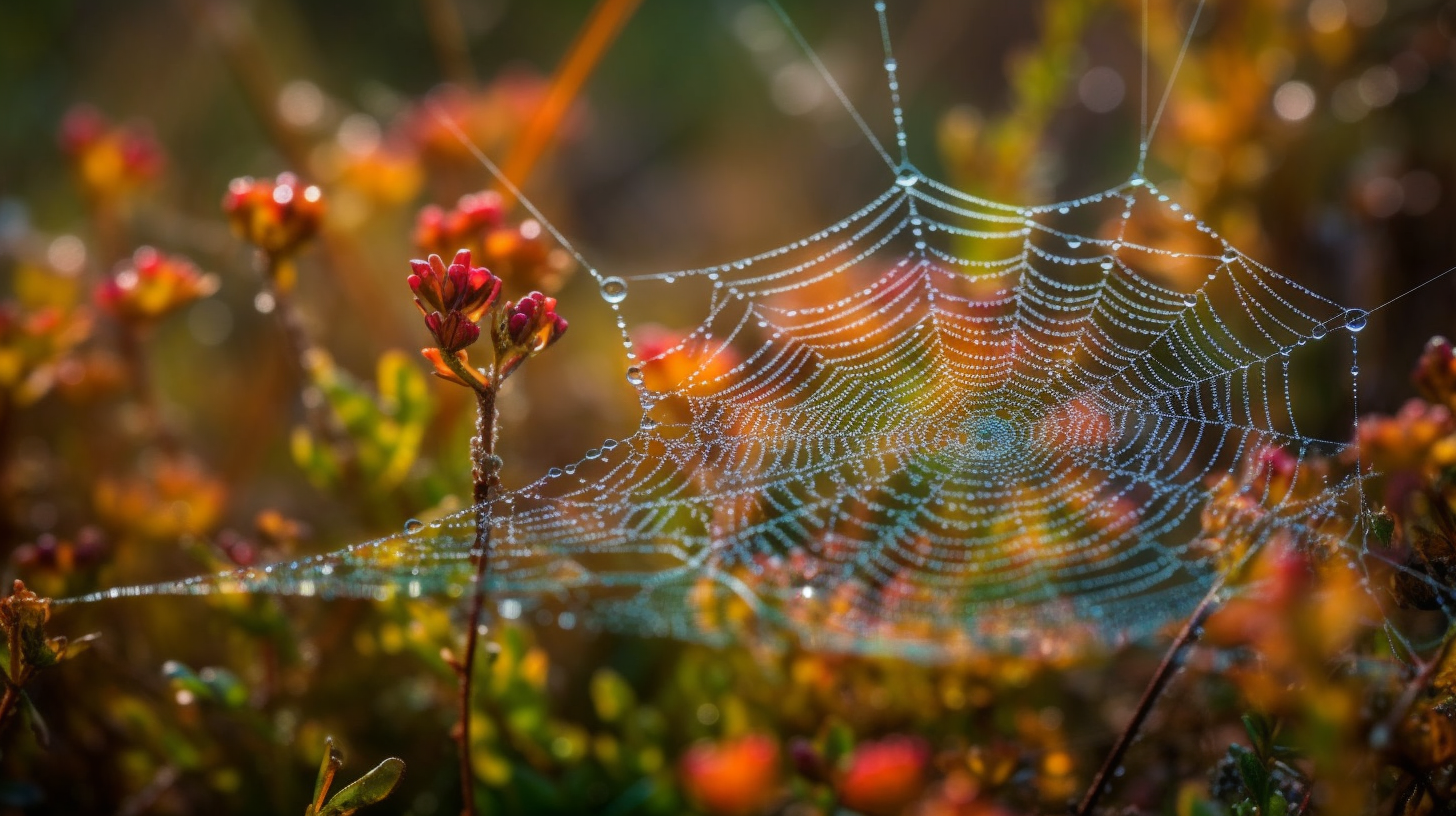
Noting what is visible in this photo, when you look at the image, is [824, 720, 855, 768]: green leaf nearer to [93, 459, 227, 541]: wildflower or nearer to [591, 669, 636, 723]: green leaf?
[591, 669, 636, 723]: green leaf

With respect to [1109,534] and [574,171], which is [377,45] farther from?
[1109,534]

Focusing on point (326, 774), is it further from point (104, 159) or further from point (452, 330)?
point (104, 159)

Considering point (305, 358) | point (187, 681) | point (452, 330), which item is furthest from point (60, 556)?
point (452, 330)

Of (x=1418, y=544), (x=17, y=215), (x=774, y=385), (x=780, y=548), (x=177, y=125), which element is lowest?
(x=1418, y=544)

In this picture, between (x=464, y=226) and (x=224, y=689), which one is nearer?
(x=224, y=689)

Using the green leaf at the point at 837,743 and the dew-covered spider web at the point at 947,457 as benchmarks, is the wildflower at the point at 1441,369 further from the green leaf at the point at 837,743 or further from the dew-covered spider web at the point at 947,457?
the green leaf at the point at 837,743

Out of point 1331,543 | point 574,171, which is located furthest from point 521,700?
point 574,171
